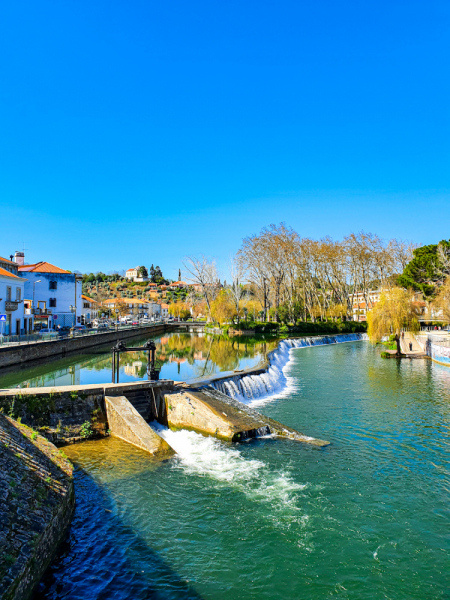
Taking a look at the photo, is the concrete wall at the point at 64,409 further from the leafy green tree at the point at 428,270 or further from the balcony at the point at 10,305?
the leafy green tree at the point at 428,270

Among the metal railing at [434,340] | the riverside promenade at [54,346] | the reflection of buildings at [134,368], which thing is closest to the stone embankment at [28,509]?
the reflection of buildings at [134,368]

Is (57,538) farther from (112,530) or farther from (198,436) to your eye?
(198,436)

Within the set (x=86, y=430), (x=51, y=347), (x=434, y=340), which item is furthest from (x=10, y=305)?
(x=434, y=340)

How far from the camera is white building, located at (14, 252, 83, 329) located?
4928cm

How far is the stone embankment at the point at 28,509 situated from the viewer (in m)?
4.89

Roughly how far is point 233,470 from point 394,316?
27.9 meters

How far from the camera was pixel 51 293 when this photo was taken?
2016 inches

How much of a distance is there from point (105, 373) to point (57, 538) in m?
19.0

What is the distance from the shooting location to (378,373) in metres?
26.0

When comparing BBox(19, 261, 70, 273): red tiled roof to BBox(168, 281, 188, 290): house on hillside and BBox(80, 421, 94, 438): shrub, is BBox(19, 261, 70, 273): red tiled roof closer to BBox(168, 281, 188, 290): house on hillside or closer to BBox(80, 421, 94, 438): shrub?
BBox(80, 421, 94, 438): shrub

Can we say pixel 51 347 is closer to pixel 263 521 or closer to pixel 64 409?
pixel 64 409

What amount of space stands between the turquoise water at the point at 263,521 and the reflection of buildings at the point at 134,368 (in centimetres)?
1190

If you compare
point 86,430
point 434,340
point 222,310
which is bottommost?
point 86,430

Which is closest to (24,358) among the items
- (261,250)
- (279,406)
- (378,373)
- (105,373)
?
(105,373)
